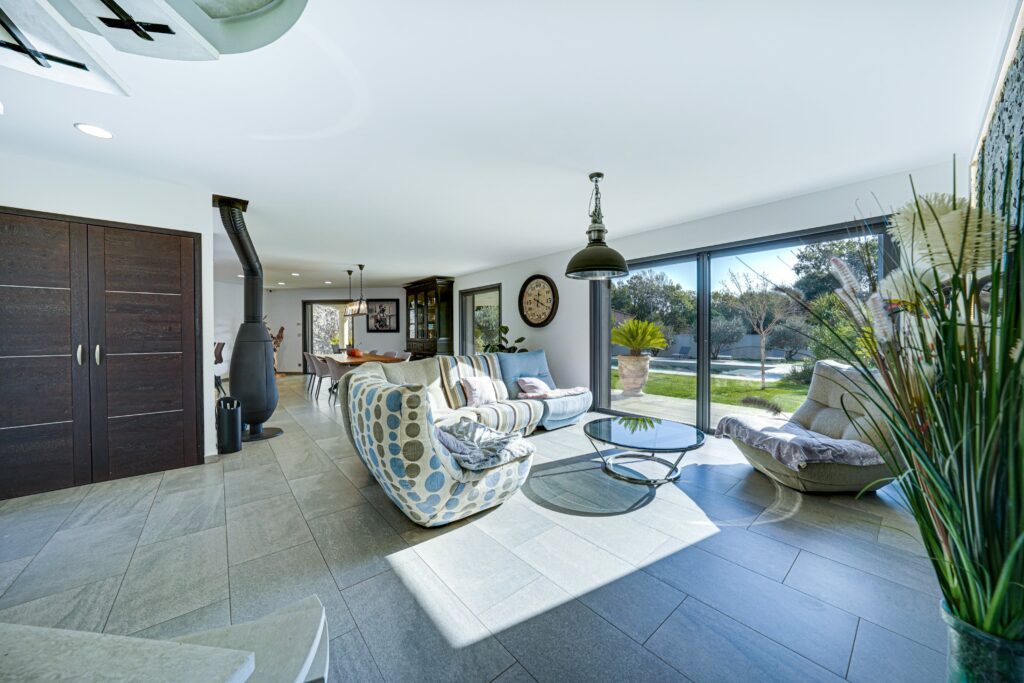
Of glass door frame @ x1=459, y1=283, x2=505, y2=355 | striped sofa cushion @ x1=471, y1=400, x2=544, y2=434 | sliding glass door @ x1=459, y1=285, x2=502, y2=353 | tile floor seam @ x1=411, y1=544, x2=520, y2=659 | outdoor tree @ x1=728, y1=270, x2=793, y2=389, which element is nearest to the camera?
tile floor seam @ x1=411, y1=544, x2=520, y2=659

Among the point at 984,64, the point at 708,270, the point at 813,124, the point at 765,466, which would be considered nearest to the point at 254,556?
the point at 765,466

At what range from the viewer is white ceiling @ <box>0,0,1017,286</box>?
1.57m

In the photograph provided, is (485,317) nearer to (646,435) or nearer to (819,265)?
(646,435)

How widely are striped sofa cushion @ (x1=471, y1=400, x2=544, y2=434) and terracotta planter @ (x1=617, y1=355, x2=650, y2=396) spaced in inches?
57.3

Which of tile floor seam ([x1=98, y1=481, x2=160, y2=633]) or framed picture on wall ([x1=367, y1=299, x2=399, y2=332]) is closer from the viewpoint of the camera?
tile floor seam ([x1=98, y1=481, x2=160, y2=633])

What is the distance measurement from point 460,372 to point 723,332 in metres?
2.98

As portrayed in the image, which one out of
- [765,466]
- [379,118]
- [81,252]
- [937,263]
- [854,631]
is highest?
[379,118]

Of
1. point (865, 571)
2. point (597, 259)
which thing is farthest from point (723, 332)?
point (865, 571)

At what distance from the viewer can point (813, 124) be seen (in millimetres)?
2311

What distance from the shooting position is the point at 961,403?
26.5 inches

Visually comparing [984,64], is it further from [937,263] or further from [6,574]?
[6,574]

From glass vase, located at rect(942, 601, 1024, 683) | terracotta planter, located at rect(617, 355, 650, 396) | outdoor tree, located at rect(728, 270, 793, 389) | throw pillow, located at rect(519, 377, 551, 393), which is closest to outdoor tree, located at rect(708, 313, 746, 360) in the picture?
outdoor tree, located at rect(728, 270, 793, 389)

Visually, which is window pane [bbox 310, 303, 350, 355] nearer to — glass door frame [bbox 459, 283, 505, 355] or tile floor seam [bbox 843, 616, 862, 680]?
glass door frame [bbox 459, 283, 505, 355]

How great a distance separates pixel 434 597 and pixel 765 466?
2.60 m
